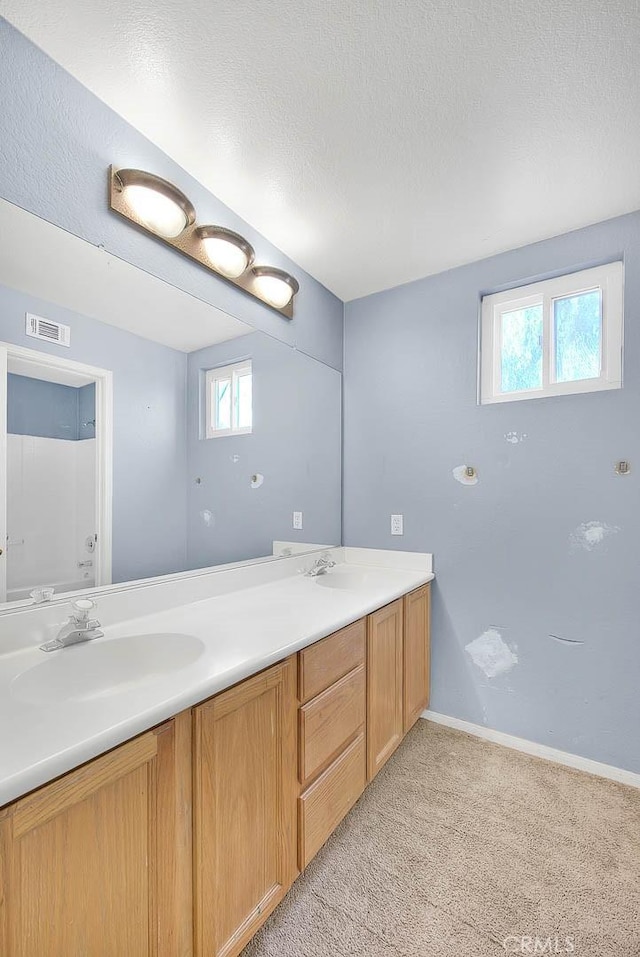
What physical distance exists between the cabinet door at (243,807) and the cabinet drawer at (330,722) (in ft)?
0.16

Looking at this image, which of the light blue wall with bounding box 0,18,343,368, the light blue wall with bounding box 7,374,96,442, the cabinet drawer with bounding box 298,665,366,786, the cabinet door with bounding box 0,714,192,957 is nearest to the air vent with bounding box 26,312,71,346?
the light blue wall with bounding box 7,374,96,442

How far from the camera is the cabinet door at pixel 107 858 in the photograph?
2.08 feet

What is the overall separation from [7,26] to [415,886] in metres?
2.59

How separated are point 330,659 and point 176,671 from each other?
548mm

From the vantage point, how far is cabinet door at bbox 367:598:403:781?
162 centimetres

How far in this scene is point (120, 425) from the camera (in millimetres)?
1344

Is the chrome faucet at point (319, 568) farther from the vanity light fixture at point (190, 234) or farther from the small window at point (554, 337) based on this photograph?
the vanity light fixture at point (190, 234)

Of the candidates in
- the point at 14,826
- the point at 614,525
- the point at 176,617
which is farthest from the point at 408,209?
the point at 14,826

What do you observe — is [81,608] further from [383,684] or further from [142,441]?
[383,684]

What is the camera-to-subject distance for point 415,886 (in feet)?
4.25

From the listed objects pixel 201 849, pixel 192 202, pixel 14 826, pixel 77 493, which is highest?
pixel 192 202

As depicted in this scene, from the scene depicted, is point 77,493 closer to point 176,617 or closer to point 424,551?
point 176,617

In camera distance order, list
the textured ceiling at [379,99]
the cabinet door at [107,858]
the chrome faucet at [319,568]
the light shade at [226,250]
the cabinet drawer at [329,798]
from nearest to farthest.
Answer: the cabinet door at [107,858]
the textured ceiling at [379,99]
the cabinet drawer at [329,798]
the light shade at [226,250]
the chrome faucet at [319,568]

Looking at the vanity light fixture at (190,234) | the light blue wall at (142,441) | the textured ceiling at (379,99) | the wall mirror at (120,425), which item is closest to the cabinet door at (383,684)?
the wall mirror at (120,425)
